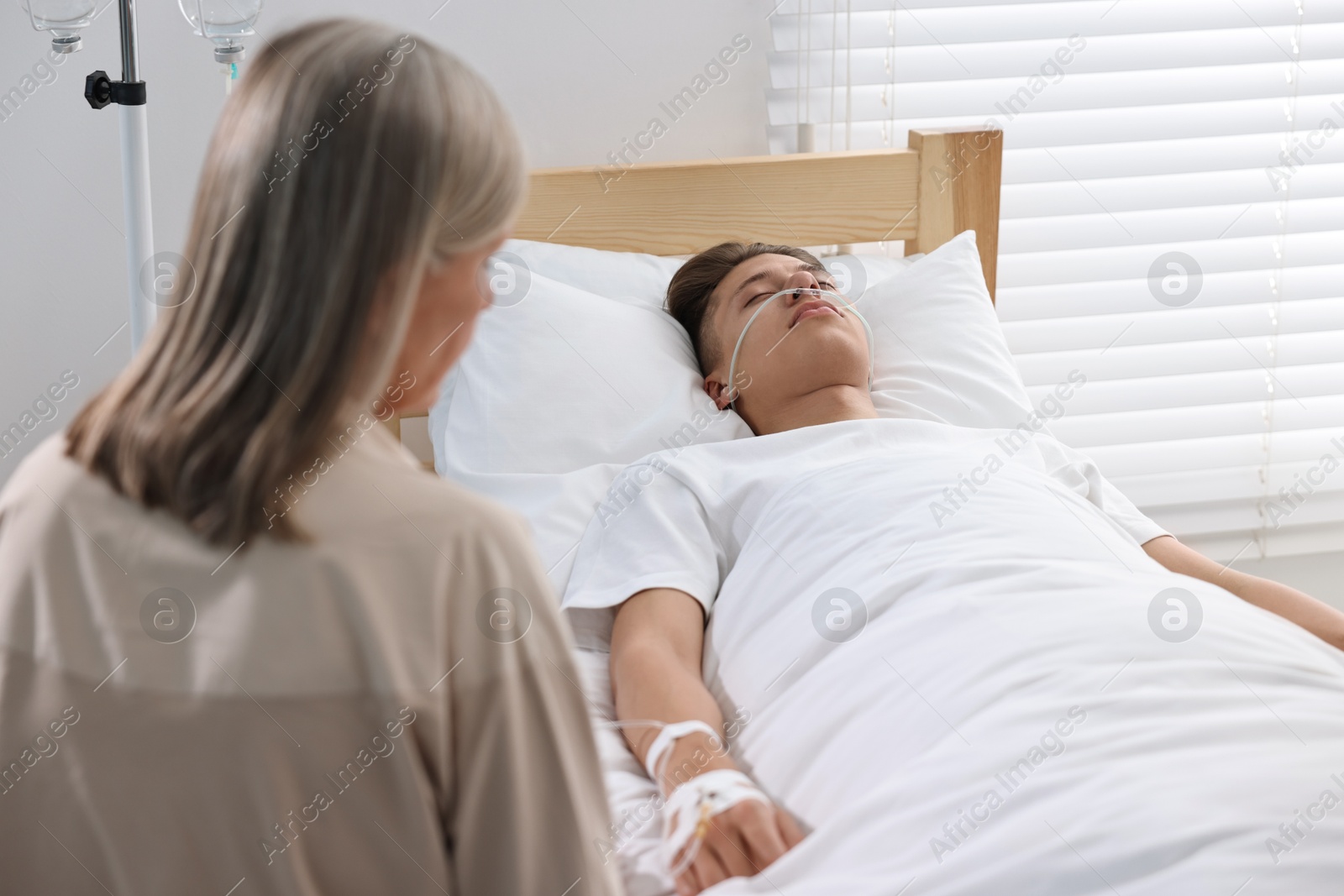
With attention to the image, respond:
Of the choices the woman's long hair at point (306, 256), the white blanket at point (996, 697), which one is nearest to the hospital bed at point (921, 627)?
the white blanket at point (996, 697)

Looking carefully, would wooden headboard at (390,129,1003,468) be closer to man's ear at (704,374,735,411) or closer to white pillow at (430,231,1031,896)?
white pillow at (430,231,1031,896)

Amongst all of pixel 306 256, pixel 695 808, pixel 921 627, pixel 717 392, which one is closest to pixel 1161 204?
pixel 717 392

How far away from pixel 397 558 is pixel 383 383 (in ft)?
0.29

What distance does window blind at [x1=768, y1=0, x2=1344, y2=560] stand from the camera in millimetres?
1950

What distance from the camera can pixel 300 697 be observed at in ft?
1.70

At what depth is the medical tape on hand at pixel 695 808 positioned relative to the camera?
94 cm

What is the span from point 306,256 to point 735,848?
25.6 inches

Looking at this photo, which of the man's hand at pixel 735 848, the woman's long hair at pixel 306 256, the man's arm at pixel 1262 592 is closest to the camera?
the woman's long hair at pixel 306 256

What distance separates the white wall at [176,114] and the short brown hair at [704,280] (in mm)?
306

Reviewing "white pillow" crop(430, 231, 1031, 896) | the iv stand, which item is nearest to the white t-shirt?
"white pillow" crop(430, 231, 1031, 896)

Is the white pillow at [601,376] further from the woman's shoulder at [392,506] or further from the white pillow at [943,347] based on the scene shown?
the woman's shoulder at [392,506]

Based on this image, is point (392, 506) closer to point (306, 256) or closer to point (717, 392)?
point (306, 256)

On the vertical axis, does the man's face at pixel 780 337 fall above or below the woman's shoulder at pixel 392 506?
below

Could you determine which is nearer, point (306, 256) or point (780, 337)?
point (306, 256)
